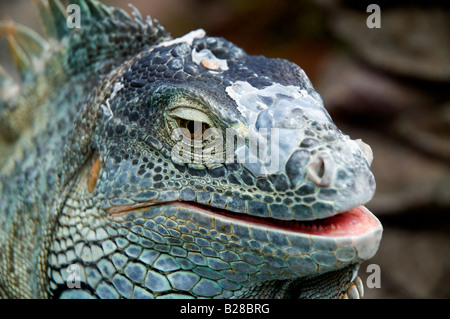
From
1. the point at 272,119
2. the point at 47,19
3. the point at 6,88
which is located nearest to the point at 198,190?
the point at 272,119

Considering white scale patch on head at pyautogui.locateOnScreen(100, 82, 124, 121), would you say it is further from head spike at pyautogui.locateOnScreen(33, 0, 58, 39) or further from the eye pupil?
head spike at pyautogui.locateOnScreen(33, 0, 58, 39)

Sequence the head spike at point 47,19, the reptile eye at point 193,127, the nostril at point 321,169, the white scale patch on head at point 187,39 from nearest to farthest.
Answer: the nostril at point 321,169 < the reptile eye at point 193,127 < the white scale patch on head at point 187,39 < the head spike at point 47,19

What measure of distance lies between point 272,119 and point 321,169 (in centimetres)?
37

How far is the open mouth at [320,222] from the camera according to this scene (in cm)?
251

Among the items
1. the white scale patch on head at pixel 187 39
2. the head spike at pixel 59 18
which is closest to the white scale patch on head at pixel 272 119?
the white scale patch on head at pixel 187 39

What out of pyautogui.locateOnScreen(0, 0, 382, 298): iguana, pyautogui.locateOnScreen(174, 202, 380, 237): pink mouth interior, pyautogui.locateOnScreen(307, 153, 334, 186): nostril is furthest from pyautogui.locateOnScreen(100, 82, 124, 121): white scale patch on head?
pyautogui.locateOnScreen(307, 153, 334, 186): nostril

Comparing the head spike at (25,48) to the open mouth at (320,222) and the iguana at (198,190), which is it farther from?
the open mouth at (320,222)

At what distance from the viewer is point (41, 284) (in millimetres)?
3213

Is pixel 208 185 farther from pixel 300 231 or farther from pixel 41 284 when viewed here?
pixel 41 284

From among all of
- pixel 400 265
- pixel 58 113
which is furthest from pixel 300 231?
pixel 400 265

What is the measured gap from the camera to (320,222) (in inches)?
102

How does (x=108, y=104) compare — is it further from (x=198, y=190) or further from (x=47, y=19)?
(x=47, y=19)

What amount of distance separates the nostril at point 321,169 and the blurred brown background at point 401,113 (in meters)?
5.26

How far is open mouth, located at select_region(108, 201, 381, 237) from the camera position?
2512 millimetres
